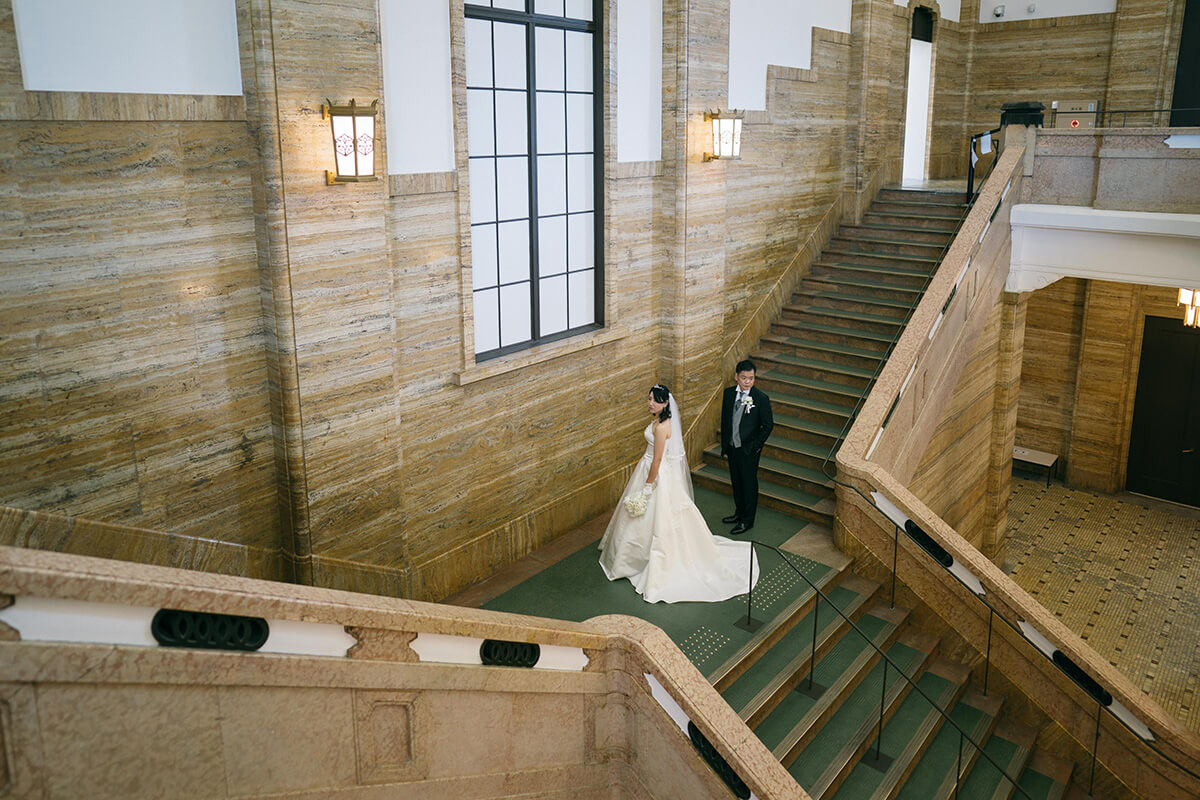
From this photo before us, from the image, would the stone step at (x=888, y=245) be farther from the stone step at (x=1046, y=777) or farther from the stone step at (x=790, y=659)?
the stone step at (x=1046, y=777)

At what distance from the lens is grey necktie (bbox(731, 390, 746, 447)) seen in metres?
9.00

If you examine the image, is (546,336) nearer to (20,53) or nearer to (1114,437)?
(20,53)

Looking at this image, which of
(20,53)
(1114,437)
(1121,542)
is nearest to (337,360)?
(20,53)

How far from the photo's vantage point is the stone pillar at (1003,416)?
13531 mm

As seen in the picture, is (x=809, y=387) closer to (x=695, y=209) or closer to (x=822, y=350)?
(x=822, y=350)

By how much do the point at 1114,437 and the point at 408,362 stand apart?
1455 cm

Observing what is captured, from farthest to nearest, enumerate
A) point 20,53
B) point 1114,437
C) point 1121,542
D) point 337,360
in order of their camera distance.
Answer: point 1114,437, point 1121,542, point 337,360, point 20,53

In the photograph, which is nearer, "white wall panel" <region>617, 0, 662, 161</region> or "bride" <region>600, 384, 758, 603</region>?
"bride" <region>600, 384, 758, 603</region>

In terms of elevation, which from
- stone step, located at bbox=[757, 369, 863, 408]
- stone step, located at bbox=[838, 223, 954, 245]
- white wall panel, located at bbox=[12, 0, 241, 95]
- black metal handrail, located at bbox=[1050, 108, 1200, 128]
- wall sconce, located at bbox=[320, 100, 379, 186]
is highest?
black metal handrail, located at bbox=[1050, 108, 1200, 128]

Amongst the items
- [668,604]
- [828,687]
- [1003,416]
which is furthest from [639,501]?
[1003,416]

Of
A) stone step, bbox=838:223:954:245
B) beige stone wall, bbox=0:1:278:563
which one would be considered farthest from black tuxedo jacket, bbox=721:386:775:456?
stone step, bbox=838:223:954:245

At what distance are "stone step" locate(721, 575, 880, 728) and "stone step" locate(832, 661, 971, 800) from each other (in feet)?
2.50

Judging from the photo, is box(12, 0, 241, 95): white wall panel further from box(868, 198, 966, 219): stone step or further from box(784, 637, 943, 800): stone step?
box(868, 198, 966, 219): stone step

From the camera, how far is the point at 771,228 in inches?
479
